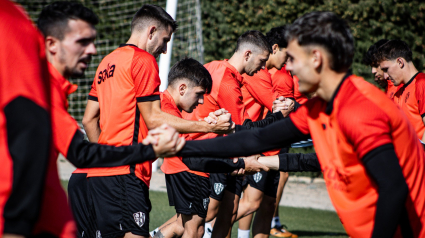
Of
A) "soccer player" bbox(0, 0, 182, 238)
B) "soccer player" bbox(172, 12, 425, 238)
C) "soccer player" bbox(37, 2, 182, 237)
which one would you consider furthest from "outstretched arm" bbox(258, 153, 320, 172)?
"soccer player" bbox(0, 0, 182, 238)

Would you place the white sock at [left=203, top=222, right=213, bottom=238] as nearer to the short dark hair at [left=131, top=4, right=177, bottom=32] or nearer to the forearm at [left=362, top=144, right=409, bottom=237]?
the short dark hair at [left=131, top=4, right=177, bottom=32]

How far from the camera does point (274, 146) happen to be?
2.67 metres

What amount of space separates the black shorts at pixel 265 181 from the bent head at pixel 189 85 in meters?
1.46

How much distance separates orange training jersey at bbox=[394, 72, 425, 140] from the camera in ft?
18.3

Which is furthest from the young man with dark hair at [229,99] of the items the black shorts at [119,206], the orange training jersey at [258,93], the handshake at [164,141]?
the handshake at [164,141]

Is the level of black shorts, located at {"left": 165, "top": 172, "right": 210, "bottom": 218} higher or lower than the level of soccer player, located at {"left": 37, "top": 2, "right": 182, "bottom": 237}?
lower

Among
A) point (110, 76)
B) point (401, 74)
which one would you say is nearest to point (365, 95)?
point (110, 76)

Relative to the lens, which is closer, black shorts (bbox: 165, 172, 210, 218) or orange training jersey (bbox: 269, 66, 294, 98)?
black shorts (bbox: 165, 172, 210, 218)

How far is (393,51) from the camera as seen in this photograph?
562 cm

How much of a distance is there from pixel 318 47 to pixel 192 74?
248cm

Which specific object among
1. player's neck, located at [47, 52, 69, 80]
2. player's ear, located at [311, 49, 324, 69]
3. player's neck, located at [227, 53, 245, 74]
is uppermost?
player's ear, located at [311, 49, 324, 69]

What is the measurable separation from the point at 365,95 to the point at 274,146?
2.33 ft

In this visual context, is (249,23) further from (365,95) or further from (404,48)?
(365,95)

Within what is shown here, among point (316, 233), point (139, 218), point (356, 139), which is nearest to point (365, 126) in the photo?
point (356, 139)
